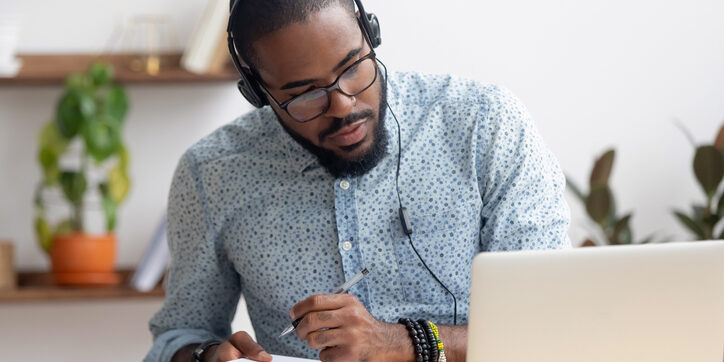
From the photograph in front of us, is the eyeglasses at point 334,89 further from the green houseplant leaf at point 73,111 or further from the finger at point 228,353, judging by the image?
the green houseplant leaf at point 73,111

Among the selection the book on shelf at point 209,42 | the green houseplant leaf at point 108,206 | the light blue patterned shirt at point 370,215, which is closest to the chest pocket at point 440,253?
the light blue patterned shirt at point 370,215

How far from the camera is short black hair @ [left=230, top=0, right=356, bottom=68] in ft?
4.58

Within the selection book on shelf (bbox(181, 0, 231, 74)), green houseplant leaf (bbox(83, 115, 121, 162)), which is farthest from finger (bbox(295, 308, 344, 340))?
green houseplant leaf (bbox(83, 115, 121, 162))

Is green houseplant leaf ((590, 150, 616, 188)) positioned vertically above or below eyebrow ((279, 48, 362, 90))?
below

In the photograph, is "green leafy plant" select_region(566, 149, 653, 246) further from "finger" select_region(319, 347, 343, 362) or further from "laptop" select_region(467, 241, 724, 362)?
"laptop" select_region(467, 241, 724, 362)

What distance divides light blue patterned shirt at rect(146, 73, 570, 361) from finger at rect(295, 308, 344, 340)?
1.02ft

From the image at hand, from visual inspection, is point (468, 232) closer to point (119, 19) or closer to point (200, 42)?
point (200, 42)

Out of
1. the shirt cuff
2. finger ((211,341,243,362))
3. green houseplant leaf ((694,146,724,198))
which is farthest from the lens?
green houseplant leaf ((694,146,724,198))

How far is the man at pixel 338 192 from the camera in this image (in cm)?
142

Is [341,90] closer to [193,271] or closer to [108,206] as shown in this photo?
[193,271]

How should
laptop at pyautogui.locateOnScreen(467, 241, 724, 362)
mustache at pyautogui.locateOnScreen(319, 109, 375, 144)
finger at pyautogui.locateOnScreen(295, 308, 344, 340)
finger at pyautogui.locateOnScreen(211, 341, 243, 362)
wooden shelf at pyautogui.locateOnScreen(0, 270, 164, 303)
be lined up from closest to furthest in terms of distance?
laptop at pyautogui.locateOnScreen(467, 241, 724, 362)
finger at pyautogui.locateOnScreen(295, 308, 344, 340)
finger at pyautogui.locateOnScreen(211, 341, 243, 362)
mustache at pyautogui.locateOnScreen(319, 109, 375, 144)
wooden shelf at pyautogui.locateOnScreen(0, 270, 164, 303)

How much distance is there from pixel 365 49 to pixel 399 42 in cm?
118

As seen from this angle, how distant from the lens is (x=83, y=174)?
8.34 ft

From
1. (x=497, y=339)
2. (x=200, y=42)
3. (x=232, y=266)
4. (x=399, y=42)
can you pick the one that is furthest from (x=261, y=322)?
(x=399, y=42)
